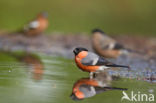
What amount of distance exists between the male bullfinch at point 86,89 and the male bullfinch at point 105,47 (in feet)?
12.0

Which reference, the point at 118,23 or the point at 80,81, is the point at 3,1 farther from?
the point at 80,81

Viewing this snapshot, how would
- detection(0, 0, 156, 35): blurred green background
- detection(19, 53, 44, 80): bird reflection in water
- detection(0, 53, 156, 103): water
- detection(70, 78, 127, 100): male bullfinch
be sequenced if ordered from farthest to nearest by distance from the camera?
detection(0, 0, 156, 35): blurred green background, detection(19, 53, 44, 80): bird reflection in water, detection(70, 78, 127, 100): male bullfinch, detection(0, 53, 156, 103): water

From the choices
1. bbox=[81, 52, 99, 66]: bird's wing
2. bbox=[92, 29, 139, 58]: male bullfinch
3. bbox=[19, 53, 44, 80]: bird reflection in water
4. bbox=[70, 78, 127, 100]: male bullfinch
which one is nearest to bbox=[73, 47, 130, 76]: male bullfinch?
bbox=[81, 52, 99, 66]: bird's wing

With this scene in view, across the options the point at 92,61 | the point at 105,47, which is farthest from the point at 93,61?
the point at 105,47

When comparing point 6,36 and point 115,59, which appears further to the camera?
point 6,36

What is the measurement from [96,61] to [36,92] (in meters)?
2.32

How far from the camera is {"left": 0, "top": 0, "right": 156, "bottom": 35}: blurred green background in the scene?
1861cm

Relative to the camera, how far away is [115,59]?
12305 mm

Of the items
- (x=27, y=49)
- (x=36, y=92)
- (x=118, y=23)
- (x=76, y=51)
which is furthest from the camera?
(x=118, y=23)

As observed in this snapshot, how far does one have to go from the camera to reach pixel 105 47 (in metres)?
11.9

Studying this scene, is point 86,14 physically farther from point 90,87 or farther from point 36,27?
point 90,87

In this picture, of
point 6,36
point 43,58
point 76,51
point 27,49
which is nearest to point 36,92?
point 76,51

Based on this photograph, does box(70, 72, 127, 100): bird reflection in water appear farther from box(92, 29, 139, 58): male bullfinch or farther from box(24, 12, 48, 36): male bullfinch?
box(24, 12, 48, 36): male bullfinch

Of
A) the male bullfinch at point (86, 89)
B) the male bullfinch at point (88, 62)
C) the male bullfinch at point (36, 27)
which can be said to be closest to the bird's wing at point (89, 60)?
the male bullfinch at point (88, 62)
